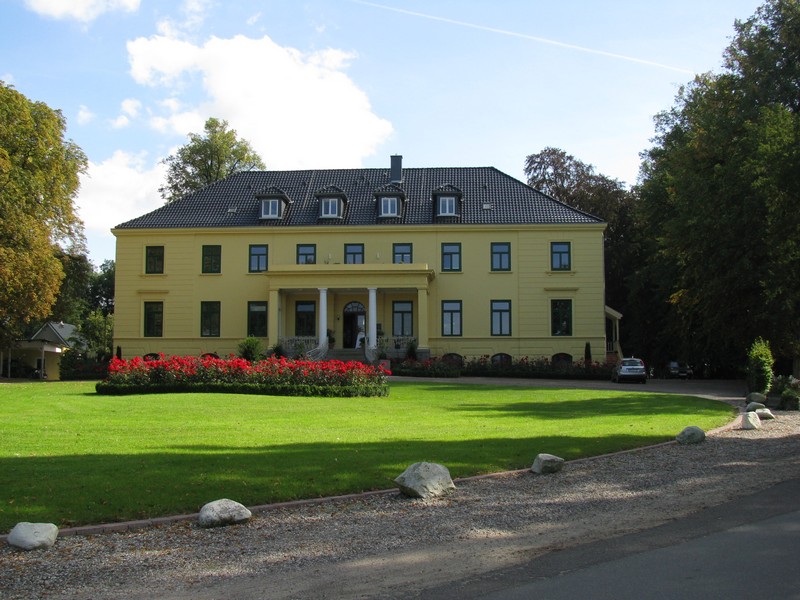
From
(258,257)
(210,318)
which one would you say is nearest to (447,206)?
(258,257)

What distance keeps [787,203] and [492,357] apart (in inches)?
734

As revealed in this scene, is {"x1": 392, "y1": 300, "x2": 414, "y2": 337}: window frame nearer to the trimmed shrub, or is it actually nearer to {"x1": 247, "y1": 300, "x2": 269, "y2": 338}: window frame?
{"x1": 247, "y1": 300, "x2": 269, "y2": 338}: window frame

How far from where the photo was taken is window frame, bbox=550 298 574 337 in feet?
140

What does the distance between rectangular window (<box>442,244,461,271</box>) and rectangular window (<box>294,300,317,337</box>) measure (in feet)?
26.1

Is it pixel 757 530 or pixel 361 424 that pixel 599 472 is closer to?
pixel 757 530

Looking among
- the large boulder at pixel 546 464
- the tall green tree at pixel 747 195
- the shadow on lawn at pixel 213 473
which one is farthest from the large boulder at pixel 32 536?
the tall green tree at pixel 747 195

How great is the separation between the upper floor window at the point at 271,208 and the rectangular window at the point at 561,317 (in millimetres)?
16883

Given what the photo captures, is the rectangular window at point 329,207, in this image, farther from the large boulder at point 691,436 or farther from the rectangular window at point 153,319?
the large boulder at point 691,436

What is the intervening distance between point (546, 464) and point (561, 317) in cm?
3300

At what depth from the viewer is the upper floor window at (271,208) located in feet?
146

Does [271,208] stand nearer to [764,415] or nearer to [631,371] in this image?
[631,371]

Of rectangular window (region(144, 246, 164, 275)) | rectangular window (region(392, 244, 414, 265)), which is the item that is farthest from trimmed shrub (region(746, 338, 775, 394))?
rectangular window (region(144, 246, 164, 275))

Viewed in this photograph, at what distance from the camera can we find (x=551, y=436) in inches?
→ 560

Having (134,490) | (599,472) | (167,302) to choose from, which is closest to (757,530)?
(599,472)
